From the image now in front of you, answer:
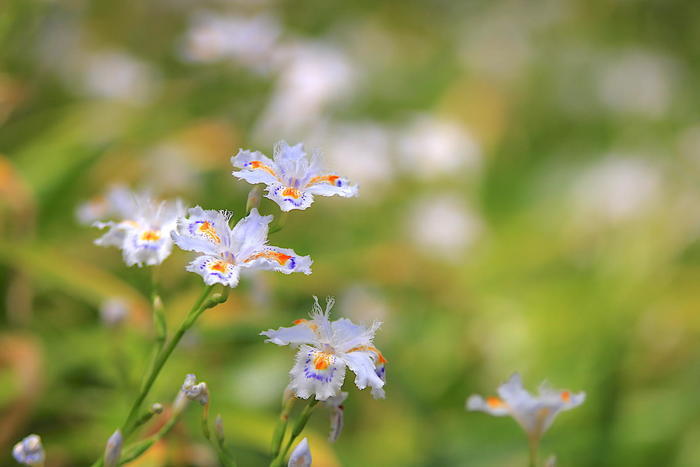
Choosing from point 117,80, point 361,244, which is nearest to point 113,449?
point 361,244

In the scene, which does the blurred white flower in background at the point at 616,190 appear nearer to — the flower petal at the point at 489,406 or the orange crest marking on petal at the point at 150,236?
the flower petal at the point at 489,406

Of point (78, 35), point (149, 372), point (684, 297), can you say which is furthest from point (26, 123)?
point (684, 297)

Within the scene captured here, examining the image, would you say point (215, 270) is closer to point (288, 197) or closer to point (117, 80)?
point (288, 197)

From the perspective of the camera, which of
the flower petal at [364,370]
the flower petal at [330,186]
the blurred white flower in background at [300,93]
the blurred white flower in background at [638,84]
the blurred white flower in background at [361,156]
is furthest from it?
the blurred white flower in background at [638,84]

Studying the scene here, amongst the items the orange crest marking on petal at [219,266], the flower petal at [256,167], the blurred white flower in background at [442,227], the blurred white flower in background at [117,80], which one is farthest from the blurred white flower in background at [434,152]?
the orange crest marking on petal at [219,266]

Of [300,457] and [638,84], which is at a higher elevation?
[638,84]

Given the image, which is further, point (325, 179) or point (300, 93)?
point (300, 93)
